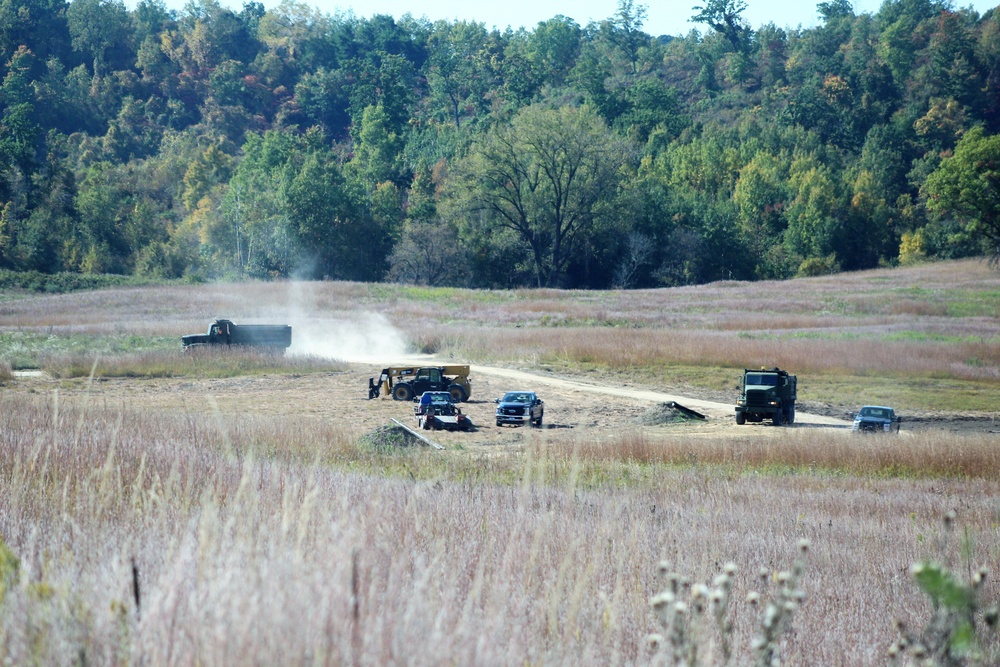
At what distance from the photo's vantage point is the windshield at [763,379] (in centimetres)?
2897

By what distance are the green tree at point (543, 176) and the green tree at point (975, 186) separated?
97.2ft

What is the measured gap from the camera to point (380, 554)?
5742 mm

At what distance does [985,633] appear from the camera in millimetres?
6961

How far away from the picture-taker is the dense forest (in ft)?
323

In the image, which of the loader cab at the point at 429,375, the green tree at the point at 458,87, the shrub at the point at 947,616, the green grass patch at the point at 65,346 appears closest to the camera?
the shrub at the point at 947,616

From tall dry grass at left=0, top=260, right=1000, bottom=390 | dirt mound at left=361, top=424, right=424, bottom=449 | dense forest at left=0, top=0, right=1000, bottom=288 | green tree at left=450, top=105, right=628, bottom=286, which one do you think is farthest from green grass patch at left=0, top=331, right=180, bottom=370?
green tree at left=450, top=105, right=628, bottom=286

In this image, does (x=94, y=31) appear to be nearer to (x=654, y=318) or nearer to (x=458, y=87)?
(x=458, y=87)

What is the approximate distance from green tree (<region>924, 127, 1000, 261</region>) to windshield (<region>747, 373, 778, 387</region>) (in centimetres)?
6920

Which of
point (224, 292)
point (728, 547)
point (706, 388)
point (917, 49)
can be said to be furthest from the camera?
point (917, 49)

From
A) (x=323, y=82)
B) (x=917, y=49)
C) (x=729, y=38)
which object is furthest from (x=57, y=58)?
(x=917, y=49)

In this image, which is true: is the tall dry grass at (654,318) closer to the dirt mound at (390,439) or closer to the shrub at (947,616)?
the dirt mound at (390,439)

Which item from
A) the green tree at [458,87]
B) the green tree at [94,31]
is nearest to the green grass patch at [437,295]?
the green tree at [458,87]

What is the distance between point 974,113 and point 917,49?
1008 inches

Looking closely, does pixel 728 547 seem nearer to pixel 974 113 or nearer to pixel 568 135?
pixel 568 135
